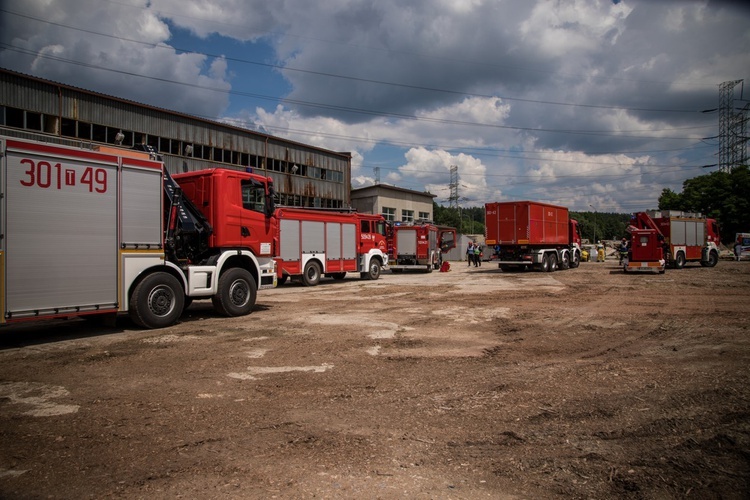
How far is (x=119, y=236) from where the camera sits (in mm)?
8492

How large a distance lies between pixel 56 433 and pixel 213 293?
20.9ft

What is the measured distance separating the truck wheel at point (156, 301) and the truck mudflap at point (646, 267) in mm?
22683

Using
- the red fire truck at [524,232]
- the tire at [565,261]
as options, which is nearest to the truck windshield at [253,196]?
the red fire truck at [524,232]

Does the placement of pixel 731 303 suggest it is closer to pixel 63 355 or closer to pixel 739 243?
pixel 63 355

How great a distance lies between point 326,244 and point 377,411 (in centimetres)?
1575

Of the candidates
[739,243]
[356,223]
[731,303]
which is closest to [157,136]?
[356,223]

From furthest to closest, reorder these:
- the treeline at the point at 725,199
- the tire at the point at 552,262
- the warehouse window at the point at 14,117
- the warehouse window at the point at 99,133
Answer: the treeline at the point at 725,199, the tire at the point at 552,262, the warehouse window at the point at 99,133, the warehouse window at the point at 14,117

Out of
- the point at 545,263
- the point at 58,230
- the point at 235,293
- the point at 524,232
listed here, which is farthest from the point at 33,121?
the point at 545,263

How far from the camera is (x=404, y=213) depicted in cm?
5438

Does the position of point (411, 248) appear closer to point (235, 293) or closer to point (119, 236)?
point (235, 293)

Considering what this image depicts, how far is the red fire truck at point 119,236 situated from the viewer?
7207mm

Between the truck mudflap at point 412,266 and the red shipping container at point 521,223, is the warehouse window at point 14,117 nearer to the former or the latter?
the truck mudflap at point 412,266

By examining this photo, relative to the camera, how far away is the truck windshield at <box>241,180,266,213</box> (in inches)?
443

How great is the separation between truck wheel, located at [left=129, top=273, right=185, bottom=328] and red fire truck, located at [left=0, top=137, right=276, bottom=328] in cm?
2
